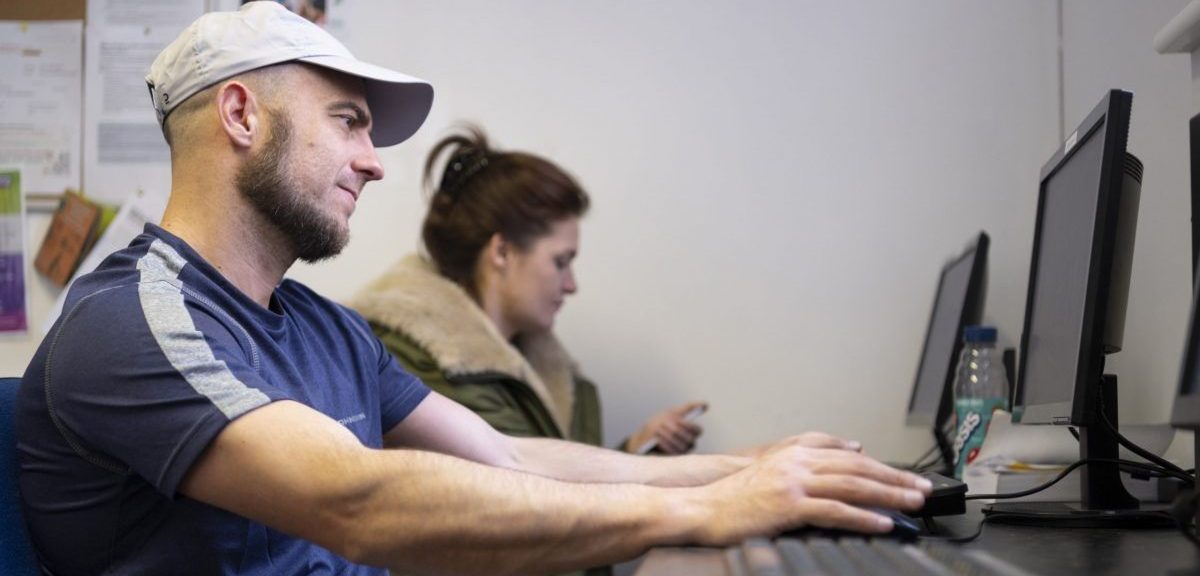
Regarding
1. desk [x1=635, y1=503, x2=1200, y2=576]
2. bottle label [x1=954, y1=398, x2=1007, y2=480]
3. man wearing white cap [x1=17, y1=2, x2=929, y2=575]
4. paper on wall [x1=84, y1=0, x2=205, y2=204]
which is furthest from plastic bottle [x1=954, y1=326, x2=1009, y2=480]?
paper on wall [x1=84, y1=0, x2=205, y2=204]

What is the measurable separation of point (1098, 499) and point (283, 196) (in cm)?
101

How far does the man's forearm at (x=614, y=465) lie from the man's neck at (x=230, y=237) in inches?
20.3

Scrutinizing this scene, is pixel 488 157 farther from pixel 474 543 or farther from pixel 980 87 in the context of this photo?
pixel 474 543

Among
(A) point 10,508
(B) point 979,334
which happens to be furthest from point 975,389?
(A) point 10,508

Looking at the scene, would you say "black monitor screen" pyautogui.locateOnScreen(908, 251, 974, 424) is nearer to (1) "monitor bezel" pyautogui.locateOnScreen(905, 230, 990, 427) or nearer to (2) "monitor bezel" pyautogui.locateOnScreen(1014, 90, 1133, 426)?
(1) "monitor bezel" pyautogui.locateOnScreen(905, 230, 990, 427)

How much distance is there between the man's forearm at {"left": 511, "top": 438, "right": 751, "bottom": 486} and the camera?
1644 millimetres

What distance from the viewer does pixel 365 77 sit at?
1544 millimetres

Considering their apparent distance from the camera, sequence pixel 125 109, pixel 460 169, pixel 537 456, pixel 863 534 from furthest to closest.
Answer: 1. pixel 125 109
2. pixel 460 169
3. pixel 537 456
4. pixel 863 534

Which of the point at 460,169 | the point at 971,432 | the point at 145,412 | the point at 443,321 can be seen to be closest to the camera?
the point at 145,412

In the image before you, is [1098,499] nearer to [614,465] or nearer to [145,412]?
[614,465]

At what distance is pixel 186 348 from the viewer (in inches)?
43.6

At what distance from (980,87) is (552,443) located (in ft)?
4.63

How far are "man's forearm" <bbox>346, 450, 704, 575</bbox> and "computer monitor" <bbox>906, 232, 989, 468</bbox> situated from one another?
127cm

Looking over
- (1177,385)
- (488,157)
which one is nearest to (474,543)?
(1177,385)
